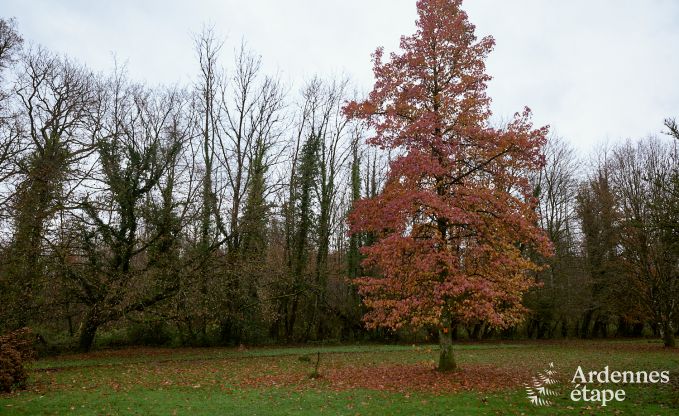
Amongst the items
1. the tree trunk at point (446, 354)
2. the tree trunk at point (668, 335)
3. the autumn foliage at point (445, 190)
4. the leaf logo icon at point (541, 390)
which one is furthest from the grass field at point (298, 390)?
the tree trunk at point (668, 335)

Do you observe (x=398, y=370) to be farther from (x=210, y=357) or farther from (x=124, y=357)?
(x=124, y=357)

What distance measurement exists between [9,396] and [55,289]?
9644mm

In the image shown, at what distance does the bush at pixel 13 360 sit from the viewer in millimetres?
11781

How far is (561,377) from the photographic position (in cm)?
1448

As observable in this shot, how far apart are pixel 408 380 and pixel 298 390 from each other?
3575 mm

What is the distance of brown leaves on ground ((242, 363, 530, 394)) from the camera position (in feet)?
40.9

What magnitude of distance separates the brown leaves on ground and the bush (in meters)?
5.96

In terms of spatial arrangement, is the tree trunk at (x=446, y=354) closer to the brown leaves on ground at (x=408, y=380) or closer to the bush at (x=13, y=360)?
the brown leaves on ground at (x=408, y=380)

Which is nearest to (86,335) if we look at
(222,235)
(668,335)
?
(222,235)

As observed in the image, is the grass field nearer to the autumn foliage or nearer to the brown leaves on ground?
the brown leaves on ground

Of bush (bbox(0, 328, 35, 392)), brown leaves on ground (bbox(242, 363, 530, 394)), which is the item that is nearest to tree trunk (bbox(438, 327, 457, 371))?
brown leaves on ground (bbox(242, 363, 530, 394))

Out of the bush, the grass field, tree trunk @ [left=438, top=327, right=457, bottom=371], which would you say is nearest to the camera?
the grass field

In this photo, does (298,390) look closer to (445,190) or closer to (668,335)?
(445,190)

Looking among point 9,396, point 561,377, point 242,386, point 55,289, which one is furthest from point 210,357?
point 561,377
